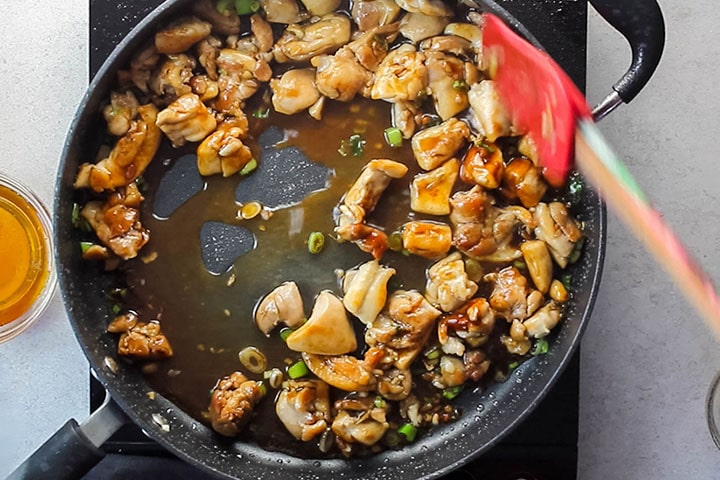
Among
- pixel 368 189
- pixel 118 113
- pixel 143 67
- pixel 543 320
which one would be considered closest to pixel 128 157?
pixel 118 113

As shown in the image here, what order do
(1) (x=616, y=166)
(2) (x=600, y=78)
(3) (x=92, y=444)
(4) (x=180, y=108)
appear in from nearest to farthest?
(1) (x=616, y=166) → (3) (x=92, y=444) → (4) (x=180, y=108) → (2) (x=600, y=78)

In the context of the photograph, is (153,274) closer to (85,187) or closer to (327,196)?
(85,187)

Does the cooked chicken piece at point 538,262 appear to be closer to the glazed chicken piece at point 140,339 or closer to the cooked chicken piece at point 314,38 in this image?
the cooked chicken piece at point 314,38

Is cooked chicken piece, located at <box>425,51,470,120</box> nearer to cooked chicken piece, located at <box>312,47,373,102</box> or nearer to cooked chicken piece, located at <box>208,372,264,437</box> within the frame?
cooked chicken piece, located at <box>312,47,373,102</box>

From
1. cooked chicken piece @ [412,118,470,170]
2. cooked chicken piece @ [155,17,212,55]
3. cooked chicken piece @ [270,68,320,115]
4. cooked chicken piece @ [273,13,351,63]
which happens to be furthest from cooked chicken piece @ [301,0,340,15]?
cooked chicken piece @ [412,118,470,170]

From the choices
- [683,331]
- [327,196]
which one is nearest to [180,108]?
[327,196]
